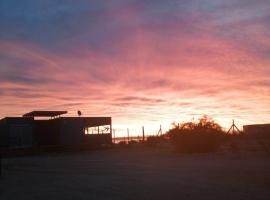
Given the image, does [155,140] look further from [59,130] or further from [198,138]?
[198,138]

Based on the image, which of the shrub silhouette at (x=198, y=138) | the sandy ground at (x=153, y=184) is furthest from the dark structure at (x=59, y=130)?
the sandy ground at (x=153, y=184)

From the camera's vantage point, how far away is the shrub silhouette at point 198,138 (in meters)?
35.4

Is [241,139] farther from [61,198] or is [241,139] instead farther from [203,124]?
[61,198]

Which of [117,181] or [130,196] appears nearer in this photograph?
[130,196]

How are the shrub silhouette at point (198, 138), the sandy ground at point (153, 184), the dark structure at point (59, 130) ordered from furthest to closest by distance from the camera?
the dark structure at point (59, 130)
the shrub silhouette at point (198, 138)
the sandy ground at point (153, 184)

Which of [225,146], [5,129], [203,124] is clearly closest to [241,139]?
[225,146]

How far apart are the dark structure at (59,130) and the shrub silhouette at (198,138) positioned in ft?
47.9

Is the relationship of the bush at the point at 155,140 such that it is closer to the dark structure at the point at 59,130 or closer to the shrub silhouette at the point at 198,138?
the dark structure at the point at 59,130

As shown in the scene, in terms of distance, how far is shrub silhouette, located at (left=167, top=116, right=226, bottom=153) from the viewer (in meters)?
35.4

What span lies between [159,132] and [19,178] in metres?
32.8

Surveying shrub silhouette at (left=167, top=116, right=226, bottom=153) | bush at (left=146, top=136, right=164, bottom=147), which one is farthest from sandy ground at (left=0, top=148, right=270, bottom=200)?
bush at (left=146, top=136, right=164, bottom=147)

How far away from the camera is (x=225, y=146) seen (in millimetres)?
38812

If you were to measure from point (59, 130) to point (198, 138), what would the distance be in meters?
17.8

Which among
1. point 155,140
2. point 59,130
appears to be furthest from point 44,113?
point 155,140
